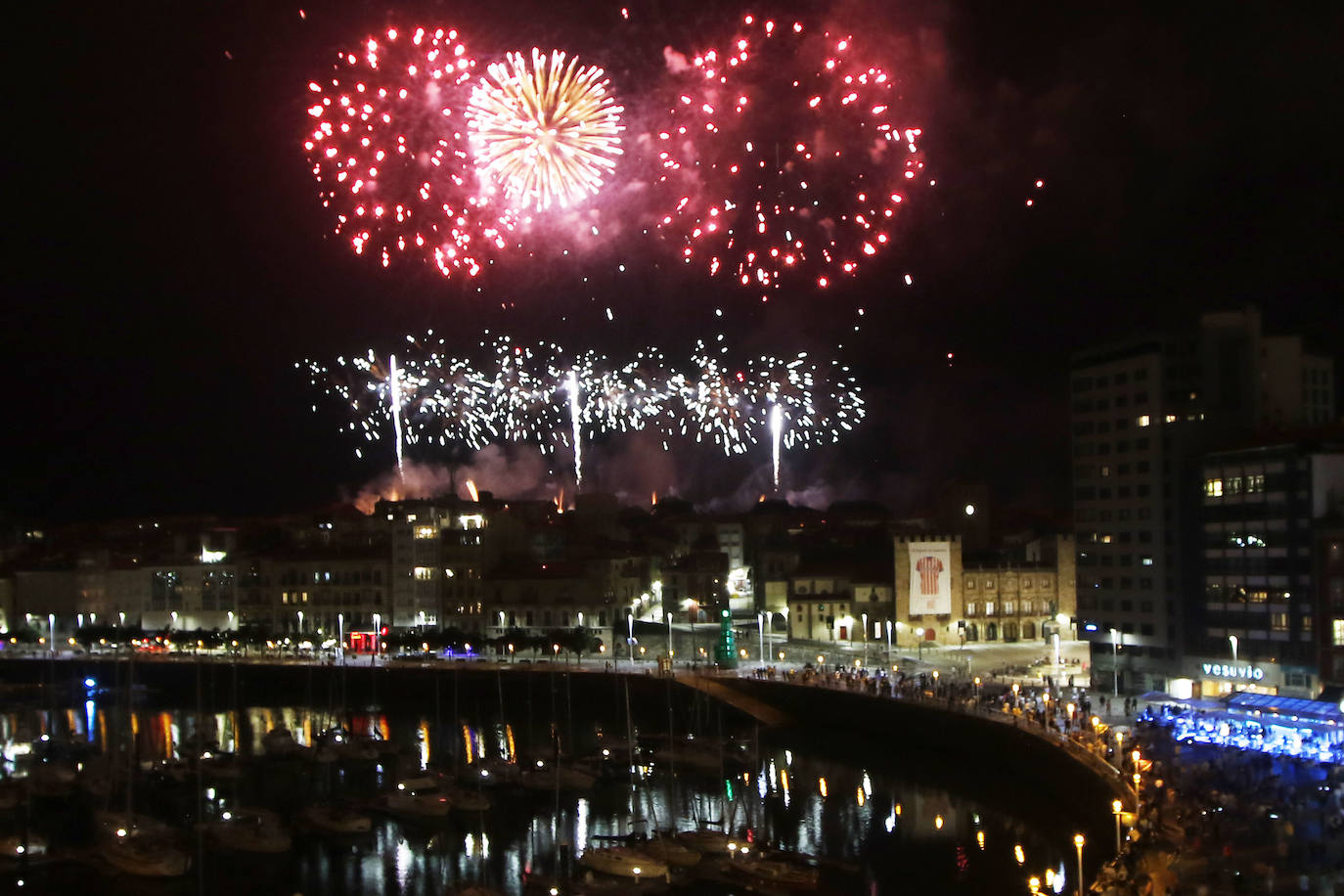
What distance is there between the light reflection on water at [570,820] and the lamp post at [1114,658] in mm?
8413

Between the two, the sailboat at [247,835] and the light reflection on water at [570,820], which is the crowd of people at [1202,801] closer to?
the light reflection on water at [570,820]

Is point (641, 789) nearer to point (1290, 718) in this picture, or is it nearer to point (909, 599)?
point (1290, 718)

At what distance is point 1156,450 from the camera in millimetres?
44594

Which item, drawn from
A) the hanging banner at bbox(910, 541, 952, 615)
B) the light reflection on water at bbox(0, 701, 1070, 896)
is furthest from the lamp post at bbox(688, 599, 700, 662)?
the light reflection on water at bbox(0, 701, 1070, 896)

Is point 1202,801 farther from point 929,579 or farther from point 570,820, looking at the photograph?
point 929,579

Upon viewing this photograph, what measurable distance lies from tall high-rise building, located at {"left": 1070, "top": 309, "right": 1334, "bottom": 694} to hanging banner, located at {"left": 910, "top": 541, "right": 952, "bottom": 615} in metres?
11.9

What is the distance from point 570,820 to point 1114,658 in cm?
1902

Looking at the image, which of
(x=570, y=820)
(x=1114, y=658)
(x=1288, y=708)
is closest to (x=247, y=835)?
(x=570, y=820)

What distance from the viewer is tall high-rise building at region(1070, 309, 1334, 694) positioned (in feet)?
143

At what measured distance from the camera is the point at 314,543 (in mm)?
83250

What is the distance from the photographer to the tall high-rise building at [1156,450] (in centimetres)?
4362

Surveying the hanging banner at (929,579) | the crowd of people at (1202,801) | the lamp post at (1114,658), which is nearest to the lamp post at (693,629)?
the hanging banner at (929,579)

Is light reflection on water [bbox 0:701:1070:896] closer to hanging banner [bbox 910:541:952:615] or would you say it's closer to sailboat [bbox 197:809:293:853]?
sailboat [bbox 197:809:293:853]

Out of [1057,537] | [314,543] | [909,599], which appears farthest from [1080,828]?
[314,543]
